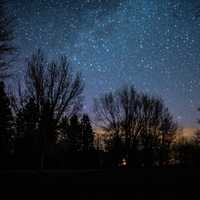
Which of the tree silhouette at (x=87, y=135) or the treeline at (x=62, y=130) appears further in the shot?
the tree silhouette at (x=87, y=135)

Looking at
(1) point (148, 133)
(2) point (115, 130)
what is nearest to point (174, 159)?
(1) point (148, 133)

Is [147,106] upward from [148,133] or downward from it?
upward

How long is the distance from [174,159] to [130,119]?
37486mm

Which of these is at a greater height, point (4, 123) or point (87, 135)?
point (87, 135)

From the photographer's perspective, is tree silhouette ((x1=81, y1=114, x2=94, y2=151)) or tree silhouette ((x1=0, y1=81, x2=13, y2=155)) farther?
tree silhouette ((x1=81, y1=114, x2=94, y2=151))

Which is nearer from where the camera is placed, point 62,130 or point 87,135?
point 62,130

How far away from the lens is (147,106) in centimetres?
5097

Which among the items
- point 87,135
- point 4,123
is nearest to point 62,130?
point 4,123

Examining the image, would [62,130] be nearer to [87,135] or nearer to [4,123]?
[4,123]

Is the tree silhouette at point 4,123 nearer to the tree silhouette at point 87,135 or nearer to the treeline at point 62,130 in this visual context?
the treeline at point 62,130

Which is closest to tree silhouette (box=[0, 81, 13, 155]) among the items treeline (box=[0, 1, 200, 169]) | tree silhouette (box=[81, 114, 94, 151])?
treeline (box=[0, 1, 200, 169])

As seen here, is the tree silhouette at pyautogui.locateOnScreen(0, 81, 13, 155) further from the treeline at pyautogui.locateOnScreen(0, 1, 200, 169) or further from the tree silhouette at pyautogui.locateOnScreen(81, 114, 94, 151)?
the tree silhouette at pyautogui.locateOnScreen(81, 114, 94, 151)

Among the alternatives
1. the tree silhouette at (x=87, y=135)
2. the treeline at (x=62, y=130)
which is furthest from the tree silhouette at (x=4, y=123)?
the tree silhouette at (x=87, y=135)

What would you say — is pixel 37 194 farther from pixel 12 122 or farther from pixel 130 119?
pixel 12 122
